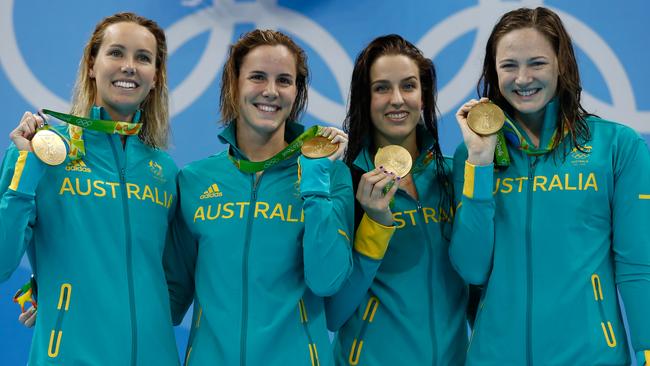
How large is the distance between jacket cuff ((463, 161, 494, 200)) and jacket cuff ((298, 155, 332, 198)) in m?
0.44

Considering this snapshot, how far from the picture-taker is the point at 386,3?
14.6 feet

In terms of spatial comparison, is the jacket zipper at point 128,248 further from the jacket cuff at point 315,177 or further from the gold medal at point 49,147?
the jacket cuff at point 315,177

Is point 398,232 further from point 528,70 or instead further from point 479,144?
point 528,70

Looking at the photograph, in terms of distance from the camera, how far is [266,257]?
2.47 m

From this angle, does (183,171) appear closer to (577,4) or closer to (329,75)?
(329,75)

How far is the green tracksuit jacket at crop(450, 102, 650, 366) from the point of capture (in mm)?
2383

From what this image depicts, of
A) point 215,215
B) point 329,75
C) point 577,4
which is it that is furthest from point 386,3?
point 215,215

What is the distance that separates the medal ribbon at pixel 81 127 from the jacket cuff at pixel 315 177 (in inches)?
22.7

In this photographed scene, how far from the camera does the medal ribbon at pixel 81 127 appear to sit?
2459 millimetres

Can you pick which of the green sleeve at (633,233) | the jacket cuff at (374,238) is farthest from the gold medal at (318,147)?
the green sleeve at (633,233)

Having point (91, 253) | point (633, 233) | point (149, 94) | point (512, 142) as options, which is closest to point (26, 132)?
point (91, 253)

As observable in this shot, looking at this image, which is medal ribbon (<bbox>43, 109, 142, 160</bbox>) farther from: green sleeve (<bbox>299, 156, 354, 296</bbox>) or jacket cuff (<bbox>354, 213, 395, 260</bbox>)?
jacket cuff (<bbox>354, 213, 395, 260</bbox>)

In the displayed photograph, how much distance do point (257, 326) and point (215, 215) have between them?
376 millimetres

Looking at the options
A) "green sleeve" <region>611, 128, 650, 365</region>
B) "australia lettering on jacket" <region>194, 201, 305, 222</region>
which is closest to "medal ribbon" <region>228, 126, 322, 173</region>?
"australia lettering on jacket" <region>194, 201, 305, 222</region>
